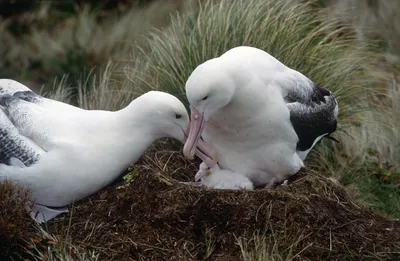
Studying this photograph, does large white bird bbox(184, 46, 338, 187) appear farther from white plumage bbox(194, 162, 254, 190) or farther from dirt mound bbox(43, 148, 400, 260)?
dirt mound bbox(43, 148, 400, 260)

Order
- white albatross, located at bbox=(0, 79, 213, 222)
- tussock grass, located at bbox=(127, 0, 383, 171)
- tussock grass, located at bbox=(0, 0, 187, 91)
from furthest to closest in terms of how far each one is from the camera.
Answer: tussock grass, located at bbox=(0, 0, 187, 91), tussock grass, located at bbox=(127, 0, 383, 171), white albatross, located at bbox=(0, 79, 213, 222)

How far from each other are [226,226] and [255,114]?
81 cm

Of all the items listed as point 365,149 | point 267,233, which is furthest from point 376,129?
point 267,233

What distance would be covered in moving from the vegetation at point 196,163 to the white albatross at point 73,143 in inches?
6.3

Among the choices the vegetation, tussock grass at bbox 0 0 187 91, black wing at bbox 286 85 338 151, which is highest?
black wing at bbox 286 85 338 151

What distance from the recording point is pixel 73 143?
265 inches

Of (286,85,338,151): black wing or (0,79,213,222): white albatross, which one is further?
(286,85,338,151): black wing

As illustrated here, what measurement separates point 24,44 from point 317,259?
6.51 metres

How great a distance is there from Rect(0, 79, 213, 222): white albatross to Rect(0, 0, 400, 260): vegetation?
161 millimetres

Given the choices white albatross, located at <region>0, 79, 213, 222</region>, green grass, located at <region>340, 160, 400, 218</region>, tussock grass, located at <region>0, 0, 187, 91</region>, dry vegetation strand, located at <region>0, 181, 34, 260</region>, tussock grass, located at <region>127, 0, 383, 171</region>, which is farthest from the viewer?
tussock grass, located at <region>0, 0, 187, 91</region>

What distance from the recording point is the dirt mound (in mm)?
6246

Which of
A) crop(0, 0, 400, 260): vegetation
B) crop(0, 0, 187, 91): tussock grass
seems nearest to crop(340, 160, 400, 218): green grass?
crop(0, 0, 400, 260): vegetation

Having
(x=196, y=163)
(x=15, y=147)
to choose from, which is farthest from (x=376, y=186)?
(x=15, y=147)

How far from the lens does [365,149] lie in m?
8.58
